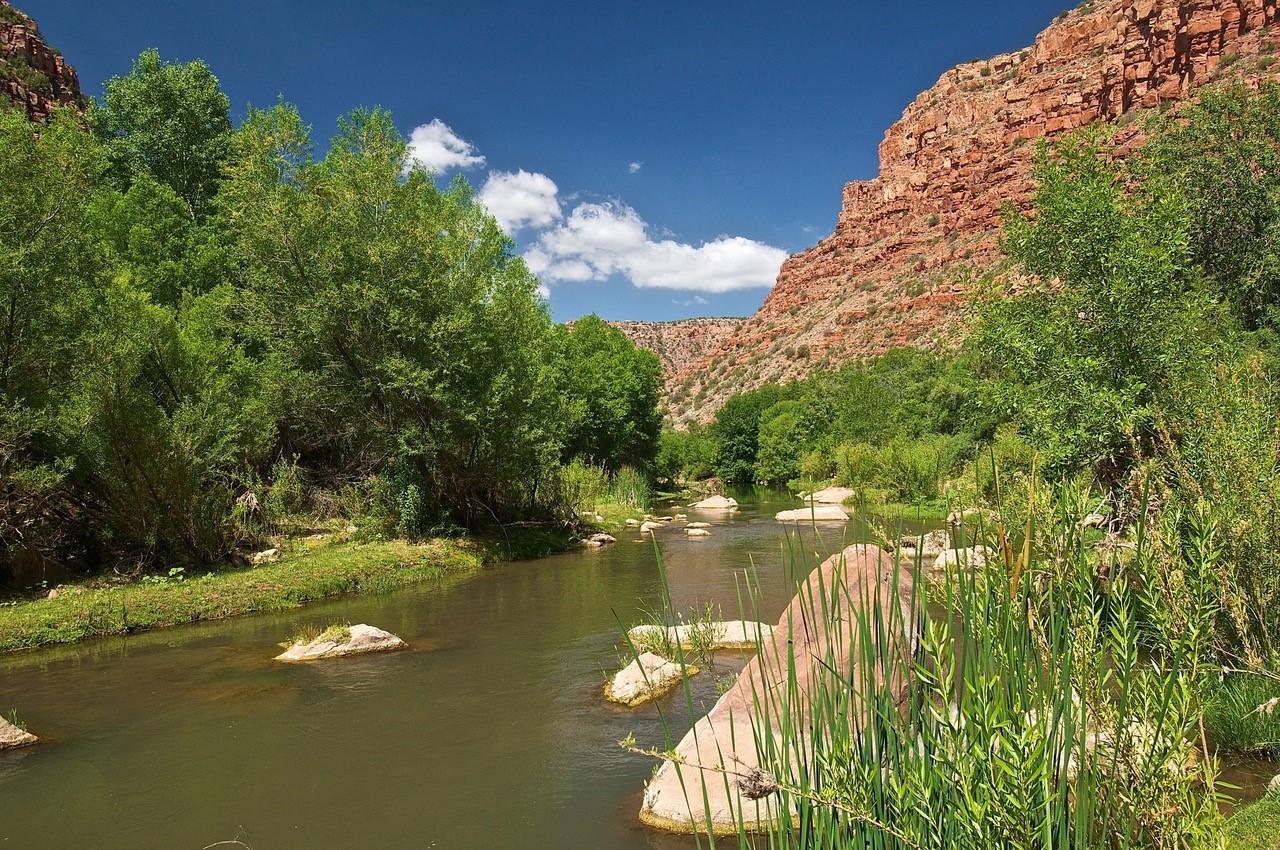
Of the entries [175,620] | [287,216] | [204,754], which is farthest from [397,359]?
[204,754]

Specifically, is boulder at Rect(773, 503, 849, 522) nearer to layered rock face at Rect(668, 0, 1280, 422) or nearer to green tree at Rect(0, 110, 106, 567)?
green tree at Rect(0, 110, 106, 567)

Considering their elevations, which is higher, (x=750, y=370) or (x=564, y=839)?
(x=750, y=370)

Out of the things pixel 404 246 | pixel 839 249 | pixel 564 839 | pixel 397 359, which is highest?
pixel 839 249

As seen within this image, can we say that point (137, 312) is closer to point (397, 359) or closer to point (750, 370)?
point (397, 359)

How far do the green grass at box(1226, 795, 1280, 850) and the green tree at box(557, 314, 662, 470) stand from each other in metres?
31.2

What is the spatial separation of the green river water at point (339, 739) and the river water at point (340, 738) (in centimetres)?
2

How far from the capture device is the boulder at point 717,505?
37906 mm

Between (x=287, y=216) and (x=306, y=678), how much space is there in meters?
14.9

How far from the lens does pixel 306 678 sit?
35.0 ft

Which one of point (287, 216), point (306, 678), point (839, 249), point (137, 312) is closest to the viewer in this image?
point (306, 678)

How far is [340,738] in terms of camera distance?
8.43m

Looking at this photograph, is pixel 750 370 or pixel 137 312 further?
pixel 750 370

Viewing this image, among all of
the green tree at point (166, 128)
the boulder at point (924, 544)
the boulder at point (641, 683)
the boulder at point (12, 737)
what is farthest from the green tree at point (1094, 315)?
the green tree at point (166, 128)

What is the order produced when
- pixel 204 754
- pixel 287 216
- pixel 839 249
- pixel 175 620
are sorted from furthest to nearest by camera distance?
pixel 839 249 → pixel 287 216 → pixel 175 620 → pixel 204 754
